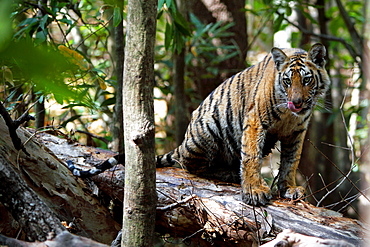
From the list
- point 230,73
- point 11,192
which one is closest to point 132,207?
point 11,192

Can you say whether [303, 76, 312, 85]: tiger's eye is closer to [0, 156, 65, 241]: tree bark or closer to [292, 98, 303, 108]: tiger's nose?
[292, 98, 303, 108]: tiger's nose

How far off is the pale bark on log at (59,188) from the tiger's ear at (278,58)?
2108 mm

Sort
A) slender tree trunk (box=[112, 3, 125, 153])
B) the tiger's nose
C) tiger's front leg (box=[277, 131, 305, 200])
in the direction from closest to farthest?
the tiger's nose
tiger's front leg (box=[277, 131, 305, 200])
slender tree trunk (box=[112, 3, 125, 153])

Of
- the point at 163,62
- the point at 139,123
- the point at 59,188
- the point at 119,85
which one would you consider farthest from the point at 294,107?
the point at 163,62

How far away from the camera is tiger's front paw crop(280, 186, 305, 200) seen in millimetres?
3426

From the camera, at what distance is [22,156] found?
3.08 m

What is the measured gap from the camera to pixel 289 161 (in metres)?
3.73

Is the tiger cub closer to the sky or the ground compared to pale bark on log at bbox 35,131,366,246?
closer to the sky

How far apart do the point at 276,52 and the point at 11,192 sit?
8.36 feet

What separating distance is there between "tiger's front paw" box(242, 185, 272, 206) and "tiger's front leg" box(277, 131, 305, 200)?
15.3 inches

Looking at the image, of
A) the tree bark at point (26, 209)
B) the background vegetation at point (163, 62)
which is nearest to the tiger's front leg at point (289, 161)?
the background vegetation at point (163, 62)

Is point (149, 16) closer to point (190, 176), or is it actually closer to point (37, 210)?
point (37, 210)

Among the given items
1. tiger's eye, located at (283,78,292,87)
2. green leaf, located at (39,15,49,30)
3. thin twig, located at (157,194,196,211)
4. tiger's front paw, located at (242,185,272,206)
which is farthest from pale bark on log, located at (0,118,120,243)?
tiger's eye, located at (283,78,292,87)

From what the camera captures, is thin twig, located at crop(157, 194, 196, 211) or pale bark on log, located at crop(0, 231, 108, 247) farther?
thin twig, located at crop(157, 194, 196, 211)
